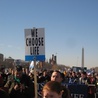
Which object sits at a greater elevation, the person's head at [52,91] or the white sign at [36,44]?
the white sign at [36,44]

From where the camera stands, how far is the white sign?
→ 840 cm

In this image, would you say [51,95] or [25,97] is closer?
[51,95]

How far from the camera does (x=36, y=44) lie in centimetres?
841

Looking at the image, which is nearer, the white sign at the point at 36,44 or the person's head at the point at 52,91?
the person's head at the point at 52,91

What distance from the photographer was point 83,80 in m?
15.8

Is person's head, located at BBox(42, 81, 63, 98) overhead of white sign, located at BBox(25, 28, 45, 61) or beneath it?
beneath

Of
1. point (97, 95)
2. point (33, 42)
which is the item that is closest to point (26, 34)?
point (33, 42)

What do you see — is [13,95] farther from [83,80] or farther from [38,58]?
[83,80]

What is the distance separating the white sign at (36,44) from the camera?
8398mm

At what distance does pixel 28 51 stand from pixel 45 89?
4861mm

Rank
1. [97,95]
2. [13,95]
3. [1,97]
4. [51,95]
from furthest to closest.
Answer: [97,95], [13,95], [1,97], [51,95]

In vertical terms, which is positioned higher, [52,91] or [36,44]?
[36,44]

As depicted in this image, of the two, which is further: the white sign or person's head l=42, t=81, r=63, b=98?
the white sign

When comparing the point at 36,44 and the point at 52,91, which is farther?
the point at 36,44
